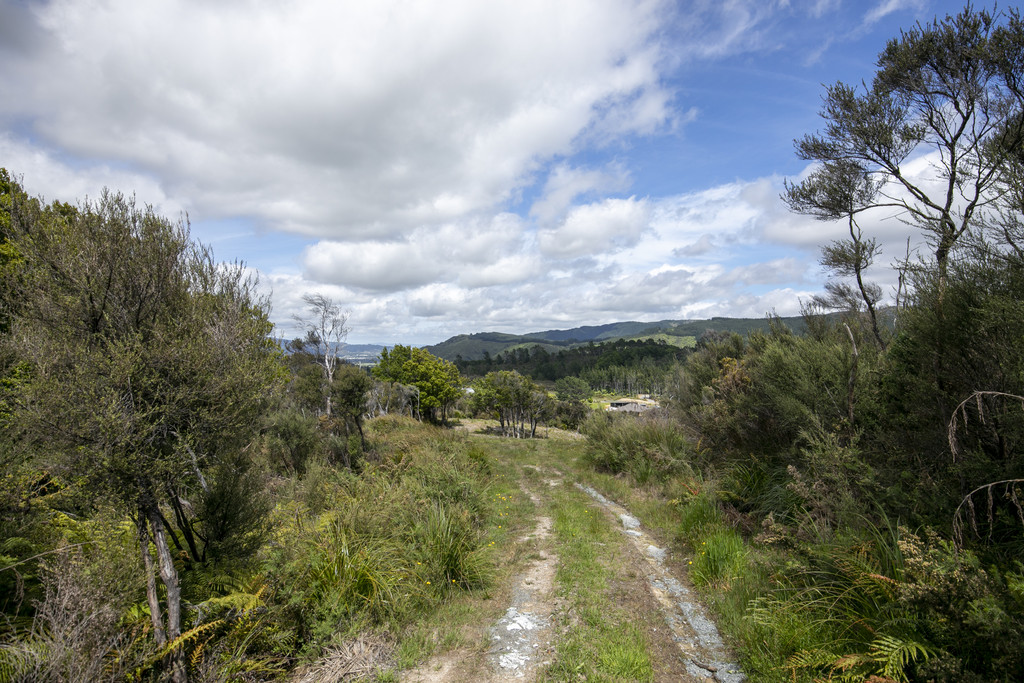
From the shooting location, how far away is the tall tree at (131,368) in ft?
9.96

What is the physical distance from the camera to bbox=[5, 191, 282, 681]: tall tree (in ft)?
9.96

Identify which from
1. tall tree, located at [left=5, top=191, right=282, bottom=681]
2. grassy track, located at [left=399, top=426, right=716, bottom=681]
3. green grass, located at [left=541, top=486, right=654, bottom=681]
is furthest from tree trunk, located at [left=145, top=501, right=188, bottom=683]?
green grass, located at [left=541, top=486, right=654, bottom=681]

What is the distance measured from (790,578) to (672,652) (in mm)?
1503

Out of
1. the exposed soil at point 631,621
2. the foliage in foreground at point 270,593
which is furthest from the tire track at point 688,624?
the foliage in foreground at point 270,593

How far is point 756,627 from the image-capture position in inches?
157

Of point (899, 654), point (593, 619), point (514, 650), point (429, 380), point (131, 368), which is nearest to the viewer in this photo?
point (899, 654)

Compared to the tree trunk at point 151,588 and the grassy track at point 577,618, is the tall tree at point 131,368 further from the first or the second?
the grassy track at point 577,618

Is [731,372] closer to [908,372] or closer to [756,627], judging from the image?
[908,372]

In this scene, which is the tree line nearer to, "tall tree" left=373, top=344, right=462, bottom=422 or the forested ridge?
the forested ridge

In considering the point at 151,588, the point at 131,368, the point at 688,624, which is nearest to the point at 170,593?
the point at 151,588

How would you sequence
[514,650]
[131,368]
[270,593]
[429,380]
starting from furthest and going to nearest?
[429,380] → [270,593] → [514,650] → [131,368]

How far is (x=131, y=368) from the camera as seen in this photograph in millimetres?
3184

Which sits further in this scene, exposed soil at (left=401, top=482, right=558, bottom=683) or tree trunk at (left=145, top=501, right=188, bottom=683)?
exposed soil at (left=401, top=482, right=558, bottom=683)

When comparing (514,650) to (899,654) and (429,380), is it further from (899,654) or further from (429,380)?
(429,380)
